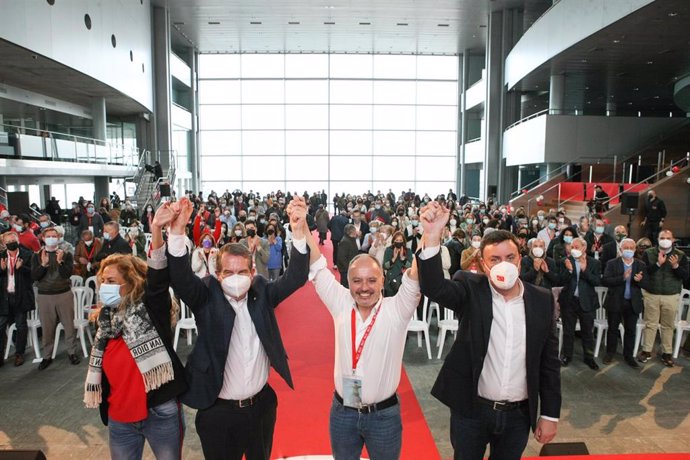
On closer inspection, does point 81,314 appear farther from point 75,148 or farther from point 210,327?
point 75,148

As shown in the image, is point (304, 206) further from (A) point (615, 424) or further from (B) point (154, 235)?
(A) point (615, 424)

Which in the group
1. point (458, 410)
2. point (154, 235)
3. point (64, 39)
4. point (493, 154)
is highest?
point (64, 39)

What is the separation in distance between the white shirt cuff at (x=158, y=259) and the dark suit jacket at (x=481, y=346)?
120 cm

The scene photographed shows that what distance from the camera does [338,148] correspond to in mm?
28031

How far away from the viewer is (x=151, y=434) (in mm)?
2408

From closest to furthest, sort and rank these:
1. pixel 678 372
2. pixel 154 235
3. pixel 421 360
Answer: pixel 154 235 < pixel 678 372 < pixel 421 360

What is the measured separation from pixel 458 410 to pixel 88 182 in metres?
20.6

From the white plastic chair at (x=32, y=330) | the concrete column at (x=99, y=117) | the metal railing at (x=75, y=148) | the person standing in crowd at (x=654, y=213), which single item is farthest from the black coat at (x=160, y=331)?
the concrete column at (x=99, y=117)

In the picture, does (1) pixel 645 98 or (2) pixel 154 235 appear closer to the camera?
(2) pixel 154 235

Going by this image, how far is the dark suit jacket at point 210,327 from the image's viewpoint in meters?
2.29

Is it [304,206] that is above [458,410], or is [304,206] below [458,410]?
above

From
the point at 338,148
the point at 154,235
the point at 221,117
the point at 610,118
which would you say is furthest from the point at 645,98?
the point at 154,235

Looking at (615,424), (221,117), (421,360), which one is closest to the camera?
(615,424)

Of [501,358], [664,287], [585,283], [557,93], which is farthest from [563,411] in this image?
[557,93]
